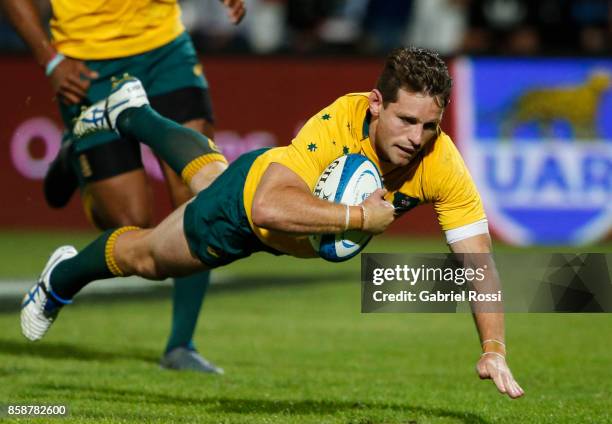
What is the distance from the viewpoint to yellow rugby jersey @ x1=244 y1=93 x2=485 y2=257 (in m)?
5.48

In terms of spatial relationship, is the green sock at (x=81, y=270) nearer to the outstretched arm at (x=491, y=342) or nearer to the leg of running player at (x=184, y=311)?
the leg of running player at (x=184, y=311)

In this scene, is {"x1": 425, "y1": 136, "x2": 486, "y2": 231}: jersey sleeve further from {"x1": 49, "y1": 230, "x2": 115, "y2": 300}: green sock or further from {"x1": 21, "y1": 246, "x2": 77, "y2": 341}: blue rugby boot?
{"x1": 21, "y1": 246, "x2": 77, "y2": 341}: blue rugby boot

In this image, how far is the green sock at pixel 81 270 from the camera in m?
6.50

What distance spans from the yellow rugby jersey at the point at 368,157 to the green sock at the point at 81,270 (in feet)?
3.80

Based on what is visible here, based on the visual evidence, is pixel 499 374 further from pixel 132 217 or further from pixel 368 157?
pixel 132 217

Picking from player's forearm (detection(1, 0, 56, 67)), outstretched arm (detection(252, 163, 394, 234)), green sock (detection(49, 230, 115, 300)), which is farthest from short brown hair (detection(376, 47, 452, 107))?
player's forearm (detection(1, 0, 56, 67))

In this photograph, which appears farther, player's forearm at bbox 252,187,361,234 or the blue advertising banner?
the blue advertising banner

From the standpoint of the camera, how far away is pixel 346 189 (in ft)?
17.4

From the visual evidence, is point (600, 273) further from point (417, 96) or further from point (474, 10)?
point (474, 10)

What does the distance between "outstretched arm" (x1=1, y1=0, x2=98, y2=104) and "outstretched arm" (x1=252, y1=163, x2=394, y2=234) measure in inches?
102

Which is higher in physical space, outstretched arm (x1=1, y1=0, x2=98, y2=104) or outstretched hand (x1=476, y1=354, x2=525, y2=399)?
outstretched arm (x1=1, y1=0, x2=98, y2=104)

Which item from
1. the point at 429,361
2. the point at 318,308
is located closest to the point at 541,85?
the point at 318,308

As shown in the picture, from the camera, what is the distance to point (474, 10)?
16.8m

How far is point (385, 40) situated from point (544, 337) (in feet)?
26.6
